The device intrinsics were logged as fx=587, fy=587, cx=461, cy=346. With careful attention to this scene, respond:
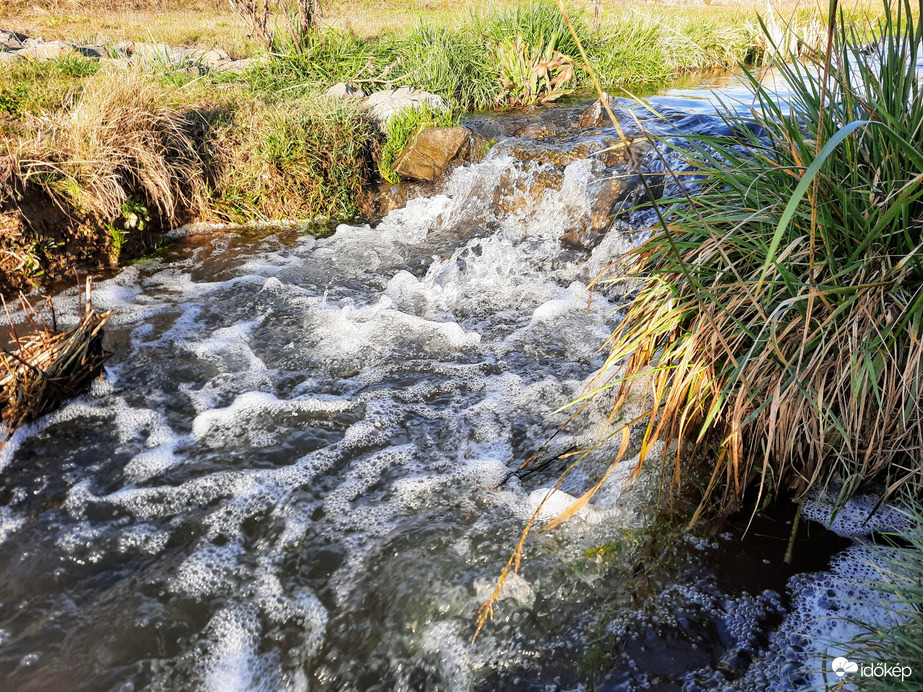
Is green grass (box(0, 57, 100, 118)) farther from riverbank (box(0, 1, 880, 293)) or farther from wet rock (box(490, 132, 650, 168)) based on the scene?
wet rock (box(490, 132, 650, 168))

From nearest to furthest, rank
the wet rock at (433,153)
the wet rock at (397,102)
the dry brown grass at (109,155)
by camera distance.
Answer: the dry brown grass at (109,155)
the wet rock at (433,153)
the wet rock at (397,102)

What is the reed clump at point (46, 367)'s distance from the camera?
10.1 ft

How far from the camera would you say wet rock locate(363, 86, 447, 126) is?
6.73m

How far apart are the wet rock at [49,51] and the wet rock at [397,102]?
3.84 meters

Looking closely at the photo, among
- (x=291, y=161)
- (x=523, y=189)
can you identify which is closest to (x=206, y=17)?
(x=291, y=161)

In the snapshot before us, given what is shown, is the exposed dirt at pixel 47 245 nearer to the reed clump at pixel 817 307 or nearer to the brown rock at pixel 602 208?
the brown rock at pixel 602 208

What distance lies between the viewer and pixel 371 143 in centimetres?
655

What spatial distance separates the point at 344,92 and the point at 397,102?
72 cm

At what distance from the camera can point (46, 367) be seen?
10.5ft

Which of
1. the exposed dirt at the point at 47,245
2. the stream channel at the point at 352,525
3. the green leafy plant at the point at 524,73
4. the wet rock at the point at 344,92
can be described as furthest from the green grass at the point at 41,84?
the green leafy plant at the point at 524,73

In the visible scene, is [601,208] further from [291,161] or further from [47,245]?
[47,245]

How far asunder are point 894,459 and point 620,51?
8.71 m

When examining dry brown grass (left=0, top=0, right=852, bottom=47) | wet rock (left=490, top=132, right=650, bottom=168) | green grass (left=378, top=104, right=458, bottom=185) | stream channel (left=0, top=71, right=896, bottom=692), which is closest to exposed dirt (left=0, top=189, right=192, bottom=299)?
stream channel (left=0, top=71, right=896, bottom=692)

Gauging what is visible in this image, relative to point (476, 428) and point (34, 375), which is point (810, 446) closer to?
point (476, 428)
